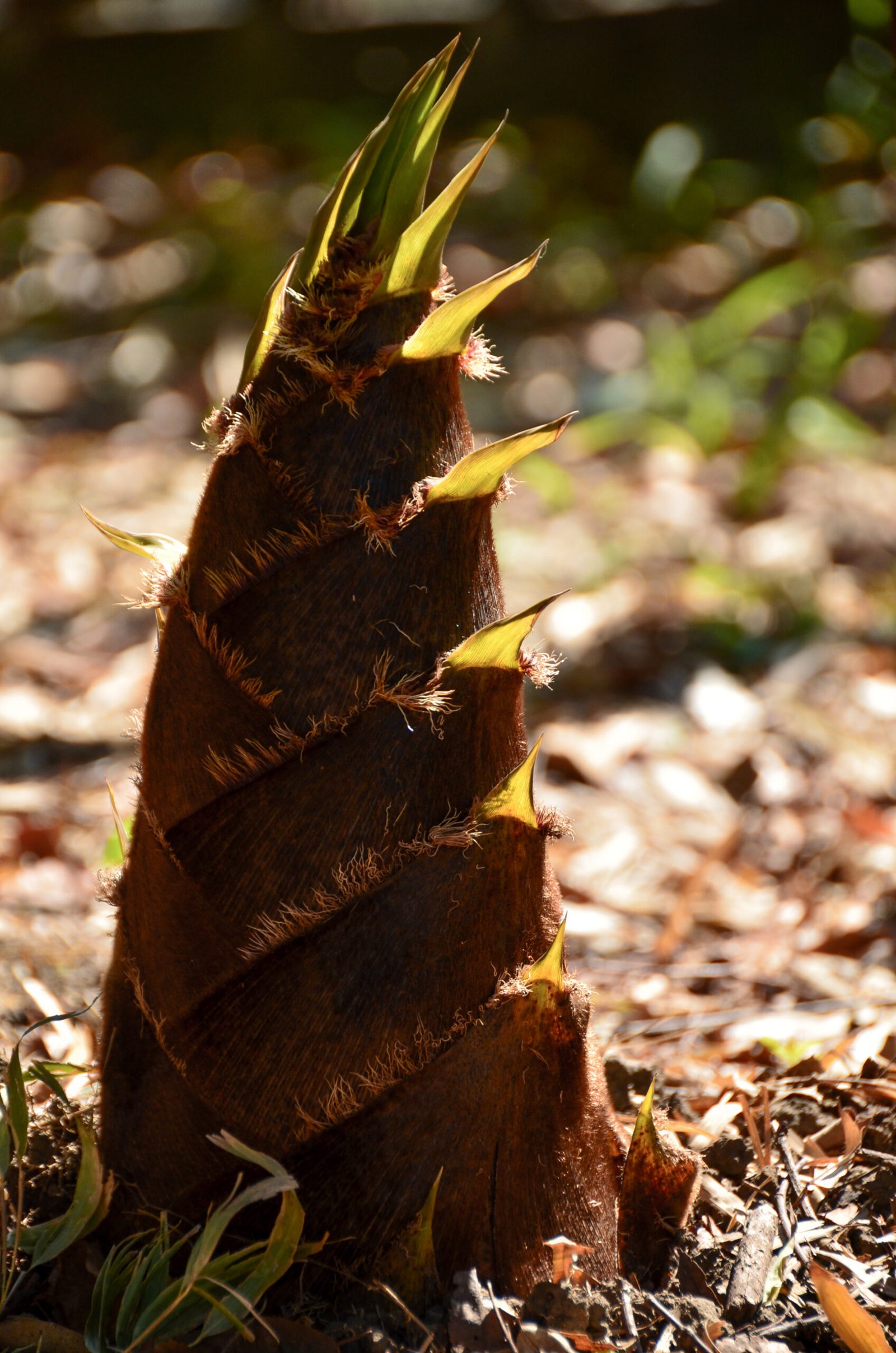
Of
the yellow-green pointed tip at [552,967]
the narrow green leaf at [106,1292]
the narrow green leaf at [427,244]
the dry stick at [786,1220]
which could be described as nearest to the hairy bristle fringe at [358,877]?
the yellow-green pointed tip at [552,967]

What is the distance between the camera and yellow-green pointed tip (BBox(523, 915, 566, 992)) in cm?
96

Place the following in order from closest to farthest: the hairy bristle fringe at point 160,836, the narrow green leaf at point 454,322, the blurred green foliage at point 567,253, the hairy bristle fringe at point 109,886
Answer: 1. the narrow green leaf at point 454,322
2. the hairy bristle fringe at point 160,836
3. the hairy bristle fringe at point 109,886
4. the blurred green foliage at point 567,253

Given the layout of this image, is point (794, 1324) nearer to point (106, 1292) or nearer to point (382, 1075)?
point (382, 1075)

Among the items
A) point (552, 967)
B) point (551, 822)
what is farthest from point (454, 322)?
point (552, 967)

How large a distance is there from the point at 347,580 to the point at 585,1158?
55cm

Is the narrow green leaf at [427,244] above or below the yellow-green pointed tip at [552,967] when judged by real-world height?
above

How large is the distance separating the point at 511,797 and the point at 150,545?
0.39m

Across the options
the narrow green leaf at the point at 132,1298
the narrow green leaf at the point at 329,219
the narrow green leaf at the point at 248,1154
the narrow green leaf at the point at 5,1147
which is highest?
the narrow green leaf at the point at 329,219

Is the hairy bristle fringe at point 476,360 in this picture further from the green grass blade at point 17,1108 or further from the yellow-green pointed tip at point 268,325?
the green grass blade at point 17,1108

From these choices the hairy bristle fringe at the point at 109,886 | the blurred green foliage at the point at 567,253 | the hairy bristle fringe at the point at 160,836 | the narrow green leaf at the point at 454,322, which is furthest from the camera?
the blurred green foliage at the point at 567,253

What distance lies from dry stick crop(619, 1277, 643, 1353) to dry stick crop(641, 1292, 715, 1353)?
0.8 inches

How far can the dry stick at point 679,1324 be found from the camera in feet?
3.29

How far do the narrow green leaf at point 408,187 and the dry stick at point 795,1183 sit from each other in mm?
954

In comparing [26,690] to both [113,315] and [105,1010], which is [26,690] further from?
[113,315]
